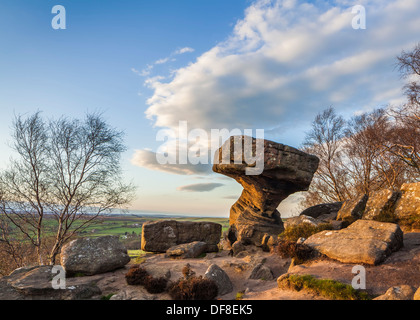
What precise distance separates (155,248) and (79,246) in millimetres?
5228

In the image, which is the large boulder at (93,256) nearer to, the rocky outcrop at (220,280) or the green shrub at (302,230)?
the rocky outcrop at (220,280)

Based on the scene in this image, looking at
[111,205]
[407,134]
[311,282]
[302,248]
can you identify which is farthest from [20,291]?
[407,134]

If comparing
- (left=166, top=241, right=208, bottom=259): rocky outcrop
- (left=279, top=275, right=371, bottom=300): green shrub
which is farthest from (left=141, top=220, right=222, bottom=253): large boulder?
(left=279, top=275, right=371, bottom=300): green shrub

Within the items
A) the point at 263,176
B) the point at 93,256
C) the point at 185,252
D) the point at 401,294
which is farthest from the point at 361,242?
the point at 93,256

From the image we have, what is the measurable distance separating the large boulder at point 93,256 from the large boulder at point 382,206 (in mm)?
13507

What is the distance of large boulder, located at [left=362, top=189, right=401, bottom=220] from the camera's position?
13.0 metres

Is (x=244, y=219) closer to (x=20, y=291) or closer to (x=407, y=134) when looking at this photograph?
(x=20, y=291)

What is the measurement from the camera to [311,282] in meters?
7.55

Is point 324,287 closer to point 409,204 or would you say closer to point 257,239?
point 409,204

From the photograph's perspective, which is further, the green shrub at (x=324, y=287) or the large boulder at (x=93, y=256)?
the large boulder at (x=93, y=256)

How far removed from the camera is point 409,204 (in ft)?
41.1

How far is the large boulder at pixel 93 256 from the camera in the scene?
11.0 m

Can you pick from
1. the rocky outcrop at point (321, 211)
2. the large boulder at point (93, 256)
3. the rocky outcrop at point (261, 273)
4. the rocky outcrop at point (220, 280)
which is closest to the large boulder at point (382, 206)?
the rocky outcrop at point (321, 211)
